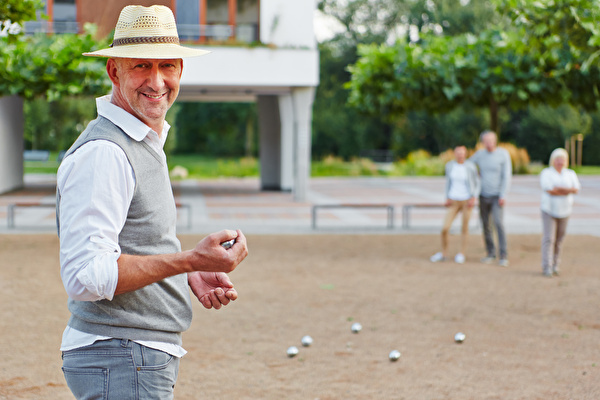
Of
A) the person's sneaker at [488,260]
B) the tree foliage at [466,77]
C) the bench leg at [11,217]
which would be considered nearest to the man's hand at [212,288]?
the person's sneaker at [488,260]

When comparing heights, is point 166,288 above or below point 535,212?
above

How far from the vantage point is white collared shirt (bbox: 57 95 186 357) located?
79.7 inches

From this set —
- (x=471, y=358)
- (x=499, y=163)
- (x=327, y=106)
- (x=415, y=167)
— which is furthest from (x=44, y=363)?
(x=327, y=106)

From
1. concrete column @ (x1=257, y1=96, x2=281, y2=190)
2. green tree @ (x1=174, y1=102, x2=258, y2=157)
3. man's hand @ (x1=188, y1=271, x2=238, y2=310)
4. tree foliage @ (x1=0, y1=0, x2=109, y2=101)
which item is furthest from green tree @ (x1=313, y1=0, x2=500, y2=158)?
A: man's hand @ (x1=188, y1=271, x2=238, y2=310)

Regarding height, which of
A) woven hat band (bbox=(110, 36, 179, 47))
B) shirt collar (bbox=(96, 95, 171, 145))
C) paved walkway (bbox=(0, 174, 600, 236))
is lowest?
paved walkway (bbox=(0, 174, 600, 236))

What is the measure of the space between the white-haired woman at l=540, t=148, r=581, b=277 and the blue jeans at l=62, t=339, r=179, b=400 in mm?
9113

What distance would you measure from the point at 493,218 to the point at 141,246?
10124 mm

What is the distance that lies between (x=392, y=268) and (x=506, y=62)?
166 inches

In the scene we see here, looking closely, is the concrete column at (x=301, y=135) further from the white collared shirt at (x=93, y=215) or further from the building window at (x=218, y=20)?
the white collared shirt at (x=93, y=215)

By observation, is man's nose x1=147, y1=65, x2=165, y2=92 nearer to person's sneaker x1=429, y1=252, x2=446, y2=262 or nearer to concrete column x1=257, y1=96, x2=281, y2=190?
person's sneaker x1=429, y1=252, x2=446, y2=262

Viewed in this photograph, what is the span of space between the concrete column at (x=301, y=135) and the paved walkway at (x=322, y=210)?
0.53 metres

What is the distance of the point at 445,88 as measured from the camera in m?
13.2

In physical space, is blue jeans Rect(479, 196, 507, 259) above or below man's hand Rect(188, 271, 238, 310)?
below

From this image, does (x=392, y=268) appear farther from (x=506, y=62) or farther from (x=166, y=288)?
(x=166, y=288)
